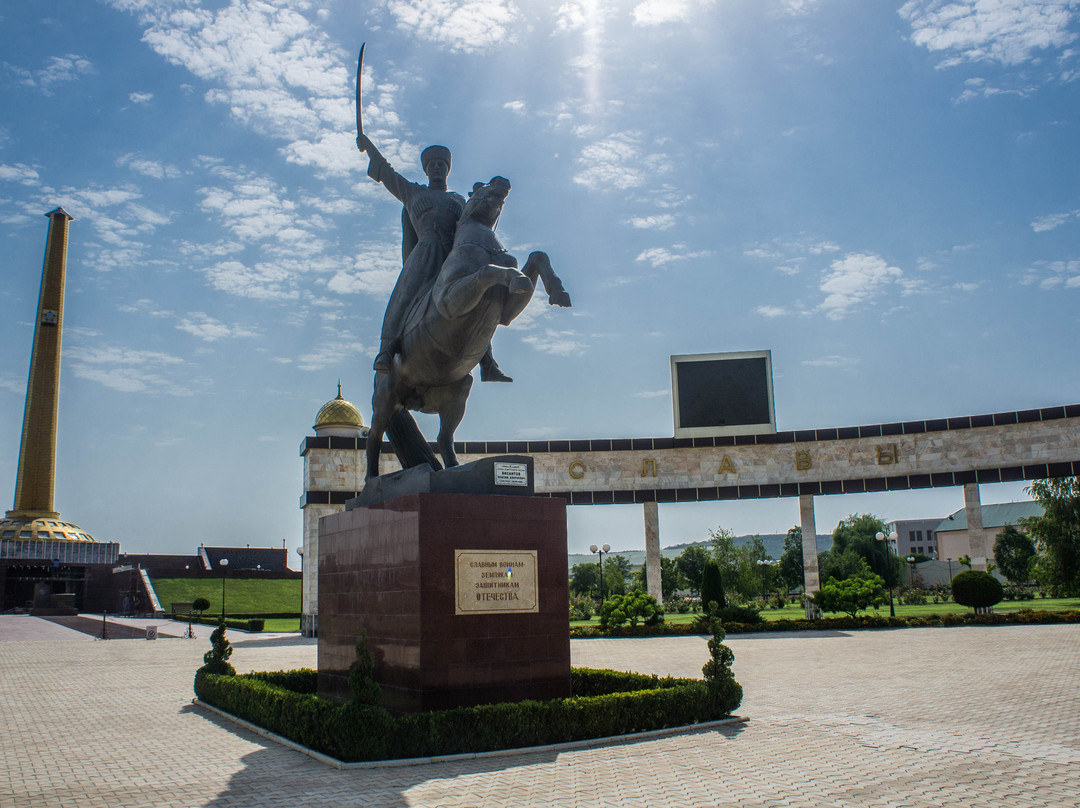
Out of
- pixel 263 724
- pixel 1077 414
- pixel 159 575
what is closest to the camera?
pixel 263 724

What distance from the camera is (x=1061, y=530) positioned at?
112 feet

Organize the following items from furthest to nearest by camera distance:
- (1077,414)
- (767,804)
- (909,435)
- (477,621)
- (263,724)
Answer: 1. (909,435)
2. (1077,414)
3. (263,724)
4. (477,621)
5. (767,804)

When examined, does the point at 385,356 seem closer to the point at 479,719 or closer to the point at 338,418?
the point at 479,719

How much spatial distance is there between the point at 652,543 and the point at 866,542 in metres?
46.8

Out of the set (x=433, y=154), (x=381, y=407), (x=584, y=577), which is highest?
(x=433, y=154)

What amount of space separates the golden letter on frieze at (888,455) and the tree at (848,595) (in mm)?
4134

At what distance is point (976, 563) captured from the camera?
1085 inches

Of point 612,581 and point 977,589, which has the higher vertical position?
point 977,589

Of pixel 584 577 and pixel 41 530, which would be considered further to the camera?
pixel 584 577

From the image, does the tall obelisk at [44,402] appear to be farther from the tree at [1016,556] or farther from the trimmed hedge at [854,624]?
the tree at [1016,556]

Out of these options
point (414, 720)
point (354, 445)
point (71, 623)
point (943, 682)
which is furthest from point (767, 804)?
point (71, 623)

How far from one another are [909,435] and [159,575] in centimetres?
4675

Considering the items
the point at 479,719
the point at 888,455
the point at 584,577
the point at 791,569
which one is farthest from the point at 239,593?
the point at 479,719

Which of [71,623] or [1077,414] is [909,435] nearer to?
[1077,414]
